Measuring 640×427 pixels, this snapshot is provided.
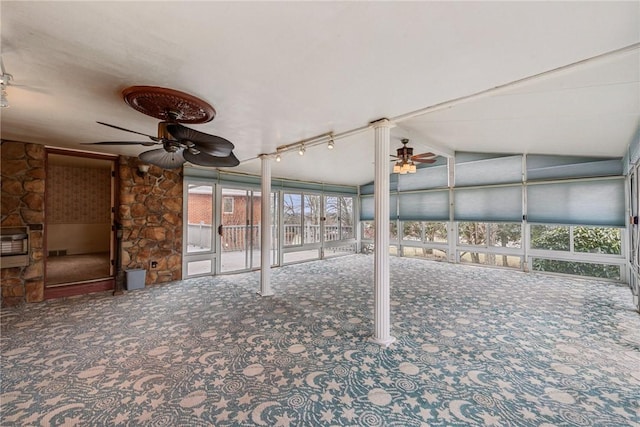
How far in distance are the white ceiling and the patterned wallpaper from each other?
4.85 meters

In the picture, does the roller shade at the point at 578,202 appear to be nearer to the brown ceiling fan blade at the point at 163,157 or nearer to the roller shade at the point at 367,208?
the roller shade at the point at 367,208

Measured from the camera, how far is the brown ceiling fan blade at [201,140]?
7.63 feet

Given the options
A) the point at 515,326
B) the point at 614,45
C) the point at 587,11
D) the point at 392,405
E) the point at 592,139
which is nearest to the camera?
the point at 587,11

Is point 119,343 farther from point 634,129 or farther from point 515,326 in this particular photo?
point 634,129

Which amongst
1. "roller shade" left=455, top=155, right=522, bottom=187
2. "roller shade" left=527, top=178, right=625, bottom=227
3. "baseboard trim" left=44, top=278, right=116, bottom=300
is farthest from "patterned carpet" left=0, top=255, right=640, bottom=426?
"roller shade" left=455, top=155, right=522, bottom=187

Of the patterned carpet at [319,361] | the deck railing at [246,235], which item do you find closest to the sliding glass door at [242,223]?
the deck railing at [246,235]

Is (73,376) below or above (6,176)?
below

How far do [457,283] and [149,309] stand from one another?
5567mm

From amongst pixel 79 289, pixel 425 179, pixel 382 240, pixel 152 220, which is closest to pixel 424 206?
pixel 425 179

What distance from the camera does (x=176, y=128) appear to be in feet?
7.70

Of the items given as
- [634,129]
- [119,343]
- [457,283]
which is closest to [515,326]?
[457,283]

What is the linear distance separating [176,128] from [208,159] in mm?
652

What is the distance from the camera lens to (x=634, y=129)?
3656mm

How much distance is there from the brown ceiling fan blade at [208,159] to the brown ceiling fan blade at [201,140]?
252mm
